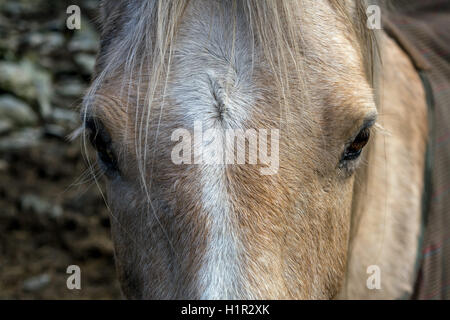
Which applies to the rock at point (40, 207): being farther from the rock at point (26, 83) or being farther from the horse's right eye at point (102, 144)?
the horse's right eye at point (102, 144)

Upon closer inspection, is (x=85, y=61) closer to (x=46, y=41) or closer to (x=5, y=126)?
(x=46, y=41)

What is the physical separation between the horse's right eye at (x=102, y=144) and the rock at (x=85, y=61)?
101 inches

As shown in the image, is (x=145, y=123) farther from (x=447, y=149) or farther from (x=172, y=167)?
(x=447, y=149)

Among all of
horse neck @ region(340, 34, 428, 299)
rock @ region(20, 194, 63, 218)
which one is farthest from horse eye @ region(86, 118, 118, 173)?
rock @ region(20, 194, 63, 218)

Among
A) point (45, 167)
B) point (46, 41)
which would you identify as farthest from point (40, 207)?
point (46, 41)

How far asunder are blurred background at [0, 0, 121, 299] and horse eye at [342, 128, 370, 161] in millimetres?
1612

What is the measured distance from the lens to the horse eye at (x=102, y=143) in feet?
4.53

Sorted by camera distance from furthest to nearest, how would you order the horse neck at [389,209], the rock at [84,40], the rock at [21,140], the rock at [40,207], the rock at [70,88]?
the rock at [84,40] < the rock at [70,88] < the rock at [21,140] < the rock at [40,207] < the horse neck at [389,209]

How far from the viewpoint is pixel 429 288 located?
1.82 metres

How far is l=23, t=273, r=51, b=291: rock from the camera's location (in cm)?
294

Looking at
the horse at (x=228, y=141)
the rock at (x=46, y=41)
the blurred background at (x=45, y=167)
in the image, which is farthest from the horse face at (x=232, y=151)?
the rock at (x=46, y=41)

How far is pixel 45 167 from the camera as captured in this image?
3451mm

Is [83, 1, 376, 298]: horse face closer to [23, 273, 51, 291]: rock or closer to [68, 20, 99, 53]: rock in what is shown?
[23, 273, 51, 291]: rock
